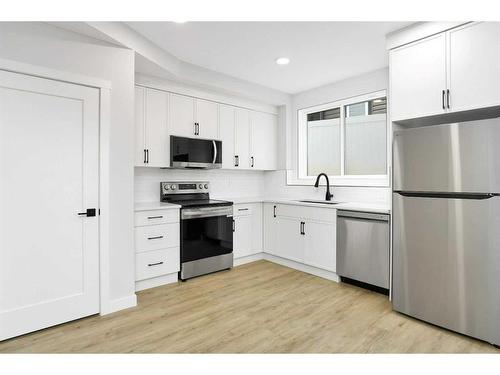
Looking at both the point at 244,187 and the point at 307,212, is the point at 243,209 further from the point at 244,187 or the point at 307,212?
the point at 307,212

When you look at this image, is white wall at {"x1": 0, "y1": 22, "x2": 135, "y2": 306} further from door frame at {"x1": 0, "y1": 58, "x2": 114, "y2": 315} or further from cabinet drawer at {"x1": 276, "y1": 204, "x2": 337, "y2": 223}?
cabinet drawer at {"x1": 276, "y1": 204, "x2": 337, "y2": 223}

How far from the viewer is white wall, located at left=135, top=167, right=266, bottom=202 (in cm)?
363

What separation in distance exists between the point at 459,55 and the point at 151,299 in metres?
3.45

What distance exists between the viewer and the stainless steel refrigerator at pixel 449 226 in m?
2.02

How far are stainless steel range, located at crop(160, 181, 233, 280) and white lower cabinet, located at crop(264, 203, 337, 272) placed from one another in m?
0.67

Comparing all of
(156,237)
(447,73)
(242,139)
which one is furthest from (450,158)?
(156,237)

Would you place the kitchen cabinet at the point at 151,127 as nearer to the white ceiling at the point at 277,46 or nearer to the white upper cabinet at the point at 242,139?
the white ceiling at the point at 277,46

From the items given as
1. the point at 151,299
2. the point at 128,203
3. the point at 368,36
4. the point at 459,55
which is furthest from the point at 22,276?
the point at 459,55

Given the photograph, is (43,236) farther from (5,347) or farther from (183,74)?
(183,74)

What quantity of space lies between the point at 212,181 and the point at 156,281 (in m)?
1.64

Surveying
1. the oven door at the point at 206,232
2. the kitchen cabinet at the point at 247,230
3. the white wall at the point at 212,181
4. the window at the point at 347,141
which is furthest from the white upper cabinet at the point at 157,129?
the window at the point at 347,141

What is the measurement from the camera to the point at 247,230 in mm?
4117

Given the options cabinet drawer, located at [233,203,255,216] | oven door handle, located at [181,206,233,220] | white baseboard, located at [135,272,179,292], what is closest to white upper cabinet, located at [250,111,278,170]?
cabinet drawer, located at [233,203,255,216]

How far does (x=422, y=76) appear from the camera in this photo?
8.05ft
